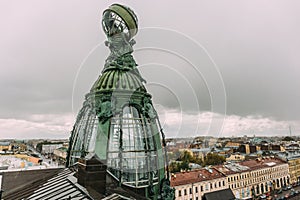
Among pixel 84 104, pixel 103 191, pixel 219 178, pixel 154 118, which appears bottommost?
pixel 219 178

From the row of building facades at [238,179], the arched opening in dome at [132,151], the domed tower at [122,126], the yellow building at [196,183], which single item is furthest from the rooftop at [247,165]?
the arched opening in dome at [132,151]

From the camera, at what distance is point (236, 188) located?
55.0 meters

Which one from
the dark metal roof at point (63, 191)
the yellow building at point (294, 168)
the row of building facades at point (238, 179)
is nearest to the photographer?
the dark metal roof at point (63, 191)

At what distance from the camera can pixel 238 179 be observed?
55.2 metres

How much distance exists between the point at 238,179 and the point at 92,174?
178ft

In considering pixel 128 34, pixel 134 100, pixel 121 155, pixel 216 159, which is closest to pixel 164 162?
pixel 121 155

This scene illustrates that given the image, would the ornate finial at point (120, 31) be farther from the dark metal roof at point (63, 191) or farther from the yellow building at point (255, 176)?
the yellow building at point (255, 176)

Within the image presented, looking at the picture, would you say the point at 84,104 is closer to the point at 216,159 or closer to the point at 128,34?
the point at 128,34

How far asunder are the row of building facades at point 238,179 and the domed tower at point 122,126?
2991 cm

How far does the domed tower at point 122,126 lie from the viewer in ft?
38.1

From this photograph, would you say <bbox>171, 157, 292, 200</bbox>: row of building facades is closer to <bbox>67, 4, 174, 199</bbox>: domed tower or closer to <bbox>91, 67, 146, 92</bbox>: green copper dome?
<bbox>67, 4, 174, 199</bbox>: domed tower

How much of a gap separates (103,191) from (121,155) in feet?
7.93

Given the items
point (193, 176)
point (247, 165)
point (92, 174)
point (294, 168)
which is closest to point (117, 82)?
point (92, 174)

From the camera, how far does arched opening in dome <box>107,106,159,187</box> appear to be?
11539 mm
